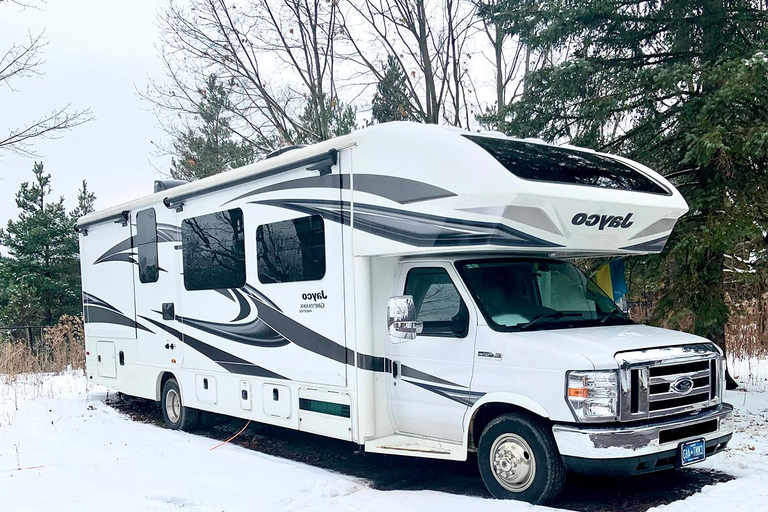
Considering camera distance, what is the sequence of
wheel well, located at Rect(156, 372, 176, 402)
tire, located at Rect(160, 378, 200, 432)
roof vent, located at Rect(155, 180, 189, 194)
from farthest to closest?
roof vent, located at Rect(155, 180, 189, 194) < wheel well, located at Rect(156, 372, 176, 402) < tire, located at Rect(160, 378, 200, 432)

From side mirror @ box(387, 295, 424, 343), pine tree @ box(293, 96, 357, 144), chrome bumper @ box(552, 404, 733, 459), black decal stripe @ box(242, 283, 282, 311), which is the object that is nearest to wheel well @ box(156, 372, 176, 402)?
black decal stripe @ box(242, 283, 282, 311)

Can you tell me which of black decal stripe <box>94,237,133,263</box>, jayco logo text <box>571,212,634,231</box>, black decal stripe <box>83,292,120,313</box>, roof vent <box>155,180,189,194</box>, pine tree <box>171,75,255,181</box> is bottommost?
black decal stripe <box>83,292,120,313</box>

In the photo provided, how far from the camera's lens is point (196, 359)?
927 centimetres

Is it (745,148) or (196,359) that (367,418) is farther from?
(745,148)

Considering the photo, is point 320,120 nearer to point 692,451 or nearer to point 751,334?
point 751,334

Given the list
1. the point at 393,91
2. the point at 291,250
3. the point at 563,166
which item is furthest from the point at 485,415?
the point at 393,91

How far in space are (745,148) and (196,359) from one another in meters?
6.81

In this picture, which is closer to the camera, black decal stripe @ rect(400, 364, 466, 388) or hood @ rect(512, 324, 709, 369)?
hood @ rect(512, 324, 709, 369)

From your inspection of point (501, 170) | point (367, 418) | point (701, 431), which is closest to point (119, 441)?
point (367, 418)

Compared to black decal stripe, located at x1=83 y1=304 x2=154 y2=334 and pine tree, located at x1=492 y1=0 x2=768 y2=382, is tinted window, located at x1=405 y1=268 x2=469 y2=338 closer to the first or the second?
pine tree, located at x1=492 y1=0 x2=768 y2=382

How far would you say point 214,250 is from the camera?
8891 mm

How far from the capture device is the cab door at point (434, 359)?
6.23m

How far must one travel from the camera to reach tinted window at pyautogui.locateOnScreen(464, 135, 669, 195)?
19.9 ft

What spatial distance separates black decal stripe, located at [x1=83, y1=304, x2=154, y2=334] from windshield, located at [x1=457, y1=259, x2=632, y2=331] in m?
5.75
